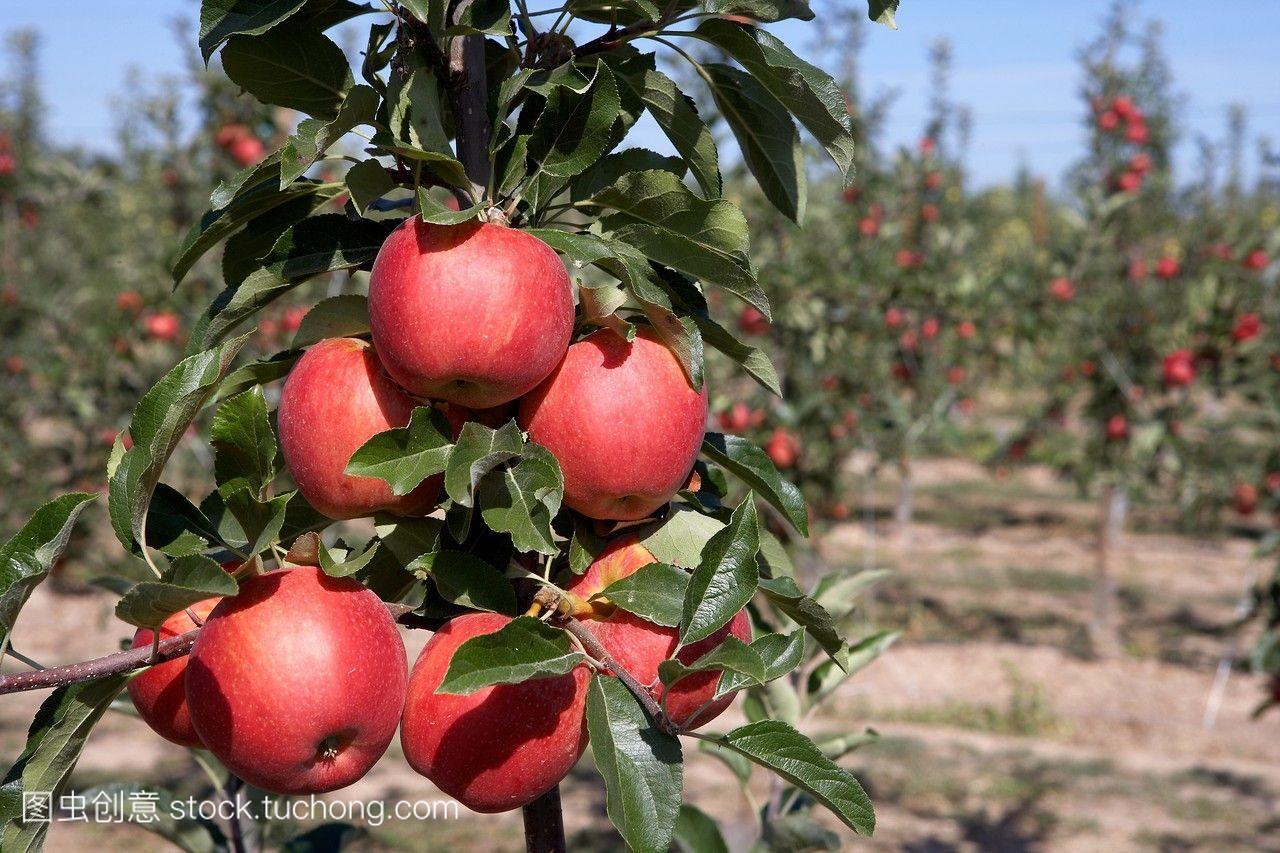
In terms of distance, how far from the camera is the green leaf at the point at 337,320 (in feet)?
3.20

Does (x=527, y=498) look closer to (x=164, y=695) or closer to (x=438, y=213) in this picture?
(x=438, y=213)

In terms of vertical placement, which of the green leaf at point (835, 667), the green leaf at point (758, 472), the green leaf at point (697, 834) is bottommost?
the green leaf at point (697, 834)

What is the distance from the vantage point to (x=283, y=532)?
994 mm

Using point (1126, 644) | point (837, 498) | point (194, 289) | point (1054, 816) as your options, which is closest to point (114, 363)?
point (194, 289)

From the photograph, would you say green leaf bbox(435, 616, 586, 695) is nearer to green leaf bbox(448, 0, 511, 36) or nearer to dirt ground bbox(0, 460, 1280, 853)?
green leaf bbox(448, 0, 511, 36)

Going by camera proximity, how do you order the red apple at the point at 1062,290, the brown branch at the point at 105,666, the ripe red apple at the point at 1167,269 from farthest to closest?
the ripe red apple at the point at 1167,269 < the red apple at the point at 1062,290 < the brown branch at the point at 105,666

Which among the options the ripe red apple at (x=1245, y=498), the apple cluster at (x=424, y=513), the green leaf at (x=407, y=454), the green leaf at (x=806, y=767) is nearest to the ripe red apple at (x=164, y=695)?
the apple cluster at (x=424, y=513)

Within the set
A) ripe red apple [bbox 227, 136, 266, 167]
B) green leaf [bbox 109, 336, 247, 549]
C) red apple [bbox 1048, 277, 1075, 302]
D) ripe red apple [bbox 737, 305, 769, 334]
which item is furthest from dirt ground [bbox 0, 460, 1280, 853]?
ripe red apple [bbox 227, 136, 266, 167]

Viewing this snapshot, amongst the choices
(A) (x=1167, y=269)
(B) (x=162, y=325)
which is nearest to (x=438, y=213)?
(B) (x=162, y=325)

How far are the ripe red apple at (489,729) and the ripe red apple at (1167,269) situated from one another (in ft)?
23.8

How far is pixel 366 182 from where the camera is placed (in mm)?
923

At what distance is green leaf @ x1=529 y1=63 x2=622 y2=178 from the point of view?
92 cm

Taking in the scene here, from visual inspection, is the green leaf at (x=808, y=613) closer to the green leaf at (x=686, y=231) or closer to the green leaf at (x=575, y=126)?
the green leaf at (x=686, y=231)

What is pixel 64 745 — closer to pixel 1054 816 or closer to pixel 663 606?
pixel 663 606
